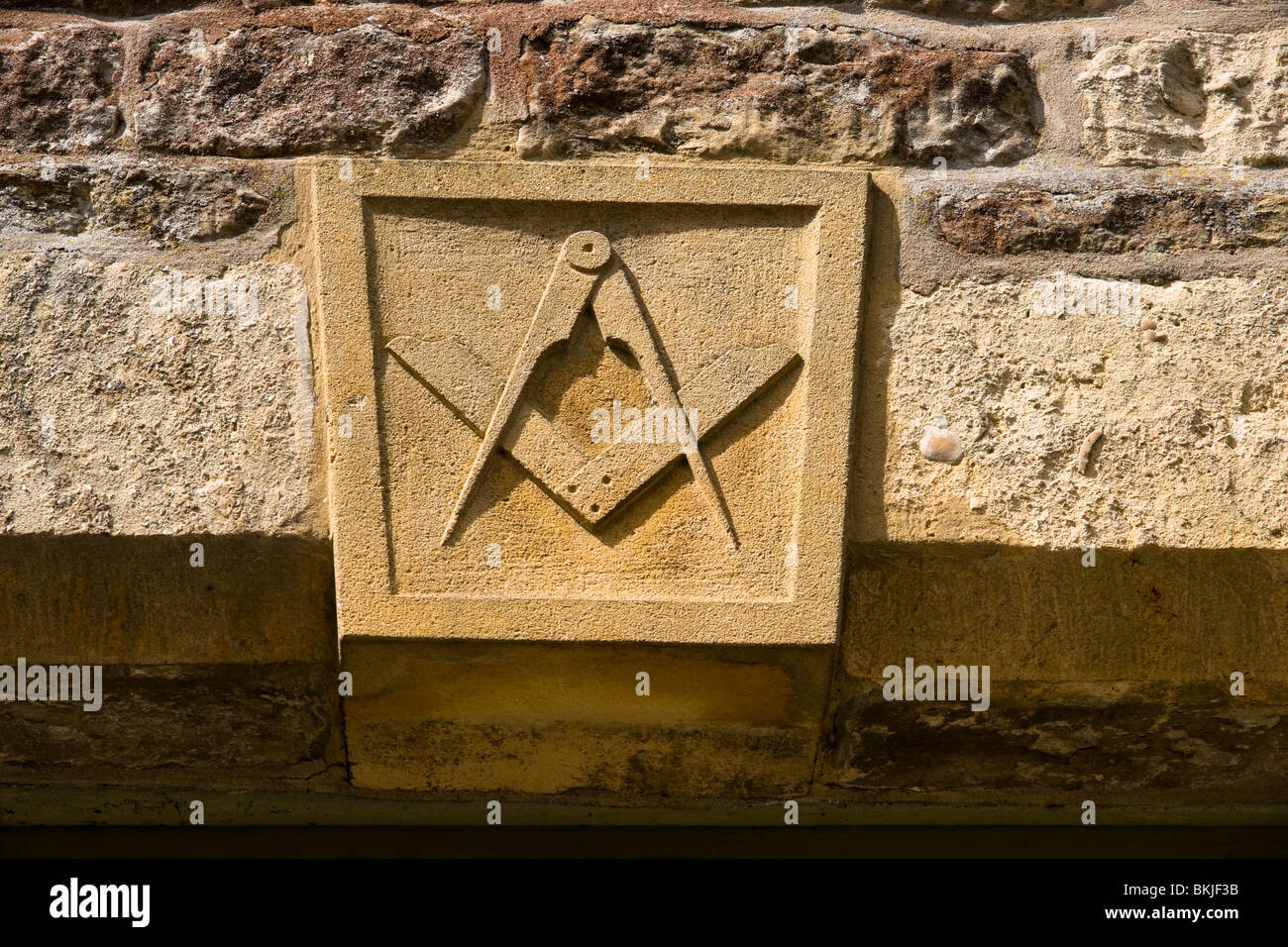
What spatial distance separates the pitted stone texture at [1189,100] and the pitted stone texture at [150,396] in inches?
35.2

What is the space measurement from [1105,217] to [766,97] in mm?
384

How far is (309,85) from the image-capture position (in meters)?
1.44

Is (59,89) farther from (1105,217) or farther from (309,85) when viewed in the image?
(1105,217)

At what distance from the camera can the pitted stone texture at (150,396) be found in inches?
52.7

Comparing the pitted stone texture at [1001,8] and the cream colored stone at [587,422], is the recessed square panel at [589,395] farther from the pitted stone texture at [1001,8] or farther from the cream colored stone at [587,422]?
the pitted stone texture at [1001,8]

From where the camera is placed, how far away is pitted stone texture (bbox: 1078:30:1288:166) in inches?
57.3

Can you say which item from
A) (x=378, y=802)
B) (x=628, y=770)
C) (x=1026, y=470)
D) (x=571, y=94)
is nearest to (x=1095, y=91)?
(x=1026, y=470)

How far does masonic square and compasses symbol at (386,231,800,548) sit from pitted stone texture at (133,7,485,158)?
0.25 meters

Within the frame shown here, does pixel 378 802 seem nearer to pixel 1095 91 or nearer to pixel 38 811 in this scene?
pixel 38 811

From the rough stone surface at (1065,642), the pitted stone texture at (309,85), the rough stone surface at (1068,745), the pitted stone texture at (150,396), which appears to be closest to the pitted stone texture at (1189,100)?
the rough stone surface at (1065,642)

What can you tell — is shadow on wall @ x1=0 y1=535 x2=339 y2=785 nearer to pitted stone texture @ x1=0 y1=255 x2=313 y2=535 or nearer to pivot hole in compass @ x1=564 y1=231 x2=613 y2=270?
pitted stone texture @ x1=0 y1=255 x2=313 y2=535

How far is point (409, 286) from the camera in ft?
4.52
